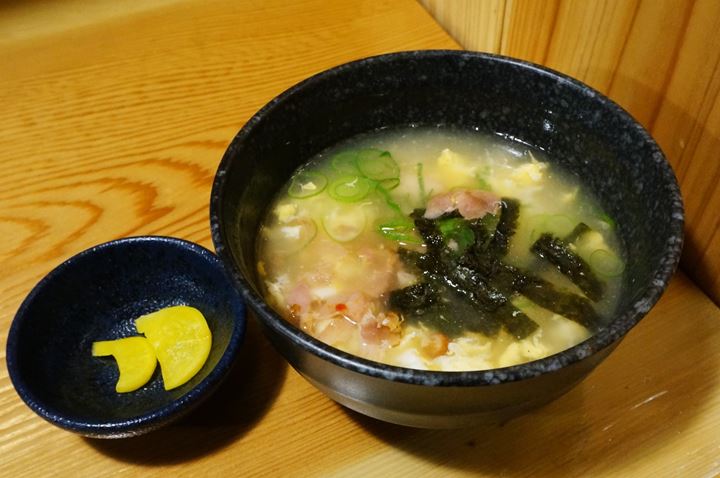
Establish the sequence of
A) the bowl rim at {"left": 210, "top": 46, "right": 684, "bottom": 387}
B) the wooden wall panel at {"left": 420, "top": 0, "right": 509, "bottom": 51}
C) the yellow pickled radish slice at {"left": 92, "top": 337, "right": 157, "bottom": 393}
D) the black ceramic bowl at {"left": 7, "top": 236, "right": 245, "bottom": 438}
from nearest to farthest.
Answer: the bowl rim at {"left": 210, "top": 46, "right": 684, "bottom": 387}
the black ceramic bowl at {"left": 7, "top": 236, "right": 245, "bottom": 438}
the yellow pickled radish slice at {"left": 92, "top": 337, "right": 157, "bottom": 393}
the wooden wall panel at {"left": 420, "top": 0, "right": 509, "bottom": 51}

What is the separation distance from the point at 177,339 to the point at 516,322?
67 centimetres

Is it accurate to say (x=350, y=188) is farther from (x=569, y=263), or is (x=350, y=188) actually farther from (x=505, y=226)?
(x=569, y=263)

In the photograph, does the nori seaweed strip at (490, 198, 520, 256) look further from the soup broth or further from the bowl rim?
the bowl rim

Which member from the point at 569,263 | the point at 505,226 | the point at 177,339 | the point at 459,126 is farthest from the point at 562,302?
the point at 177,339

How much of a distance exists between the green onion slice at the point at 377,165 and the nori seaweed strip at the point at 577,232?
40cm

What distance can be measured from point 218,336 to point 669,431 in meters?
0.88

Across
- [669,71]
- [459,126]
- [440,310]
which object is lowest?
[440,310]

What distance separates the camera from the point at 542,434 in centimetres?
119

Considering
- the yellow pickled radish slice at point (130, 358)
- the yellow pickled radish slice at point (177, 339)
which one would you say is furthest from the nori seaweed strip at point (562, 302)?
the yellow pickled radish slice at point (130, 358)

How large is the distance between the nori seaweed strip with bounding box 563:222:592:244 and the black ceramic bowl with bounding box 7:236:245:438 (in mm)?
673

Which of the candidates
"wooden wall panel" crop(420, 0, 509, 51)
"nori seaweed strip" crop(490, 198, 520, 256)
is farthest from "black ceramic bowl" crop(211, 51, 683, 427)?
"wooden wall panel" crop(420, 0, 509, 51)

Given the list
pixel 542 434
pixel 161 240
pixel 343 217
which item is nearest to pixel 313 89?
pixel 343 217

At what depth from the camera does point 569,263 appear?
1.28 metres

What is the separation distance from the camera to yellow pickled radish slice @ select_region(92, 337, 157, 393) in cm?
128
